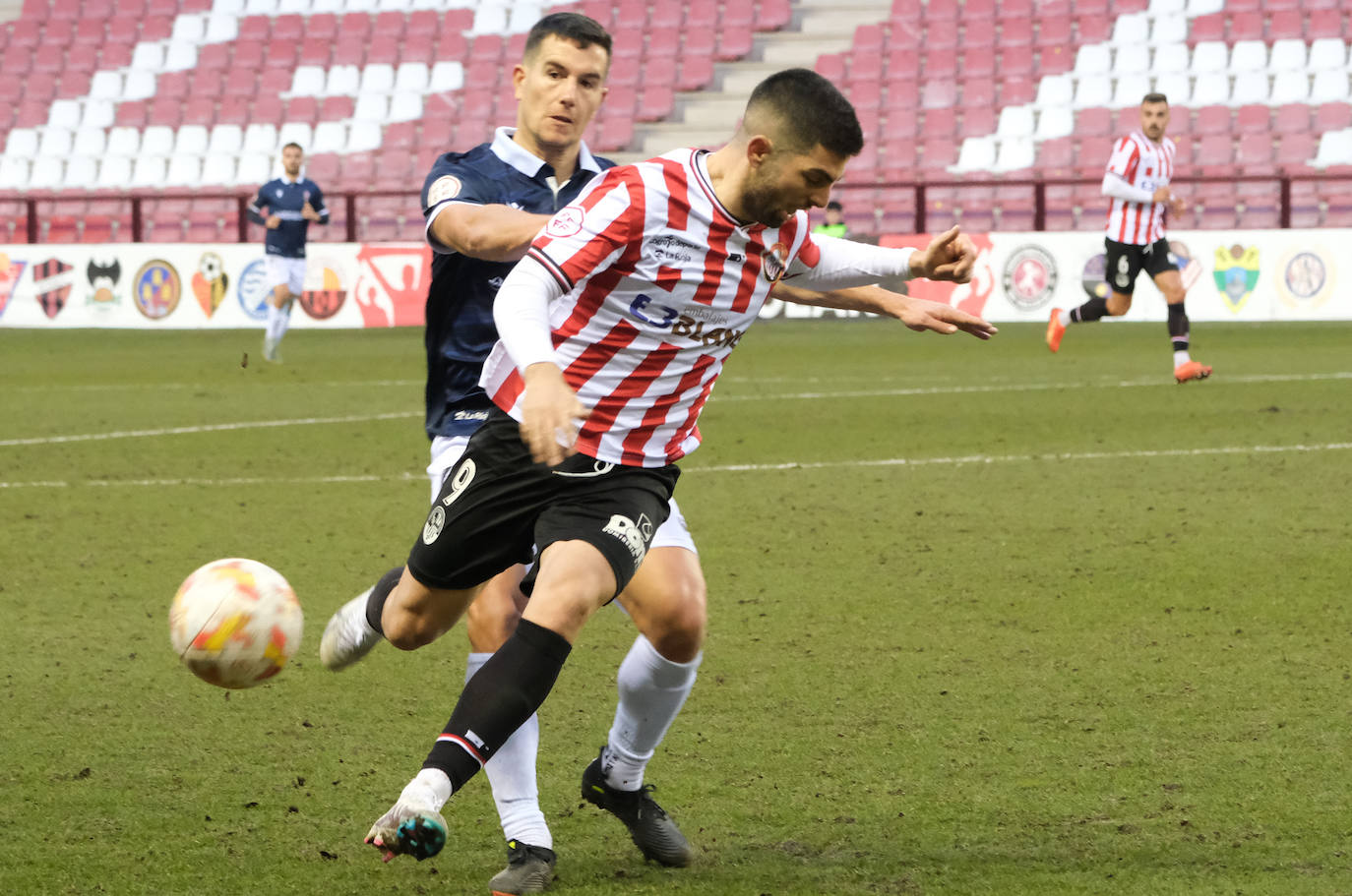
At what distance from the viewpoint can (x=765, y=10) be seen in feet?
89.5

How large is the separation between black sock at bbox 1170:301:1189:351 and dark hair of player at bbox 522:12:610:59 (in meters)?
9.56

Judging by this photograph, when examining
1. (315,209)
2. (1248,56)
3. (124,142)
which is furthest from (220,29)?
(1248,56)

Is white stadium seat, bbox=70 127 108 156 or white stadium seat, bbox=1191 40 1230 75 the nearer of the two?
white stadium seat, bbox=1191 40 1230 75

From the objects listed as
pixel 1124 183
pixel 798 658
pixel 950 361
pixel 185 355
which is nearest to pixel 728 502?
pixel 798 658

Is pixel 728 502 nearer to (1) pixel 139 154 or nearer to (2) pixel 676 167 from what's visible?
(2) pixel 676 167

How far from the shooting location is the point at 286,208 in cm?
1831

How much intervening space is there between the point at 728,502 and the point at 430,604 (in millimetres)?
4530

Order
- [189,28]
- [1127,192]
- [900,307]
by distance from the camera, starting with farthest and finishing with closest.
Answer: [189,28] < [1127,192] < [900,307]

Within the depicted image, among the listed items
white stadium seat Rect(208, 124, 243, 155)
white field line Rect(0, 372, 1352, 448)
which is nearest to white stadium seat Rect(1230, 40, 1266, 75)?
white field line Rect(0, 372, 1352, 448)

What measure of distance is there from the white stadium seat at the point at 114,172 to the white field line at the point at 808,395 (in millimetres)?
15876

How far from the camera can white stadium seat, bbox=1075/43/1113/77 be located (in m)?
24.8

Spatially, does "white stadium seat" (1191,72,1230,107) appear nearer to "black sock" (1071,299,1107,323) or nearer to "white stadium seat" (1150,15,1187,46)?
"white stadium seat" (1150,15,1187,46)

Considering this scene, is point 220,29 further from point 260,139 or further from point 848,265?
point 848,265

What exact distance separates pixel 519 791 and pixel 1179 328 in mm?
10617
